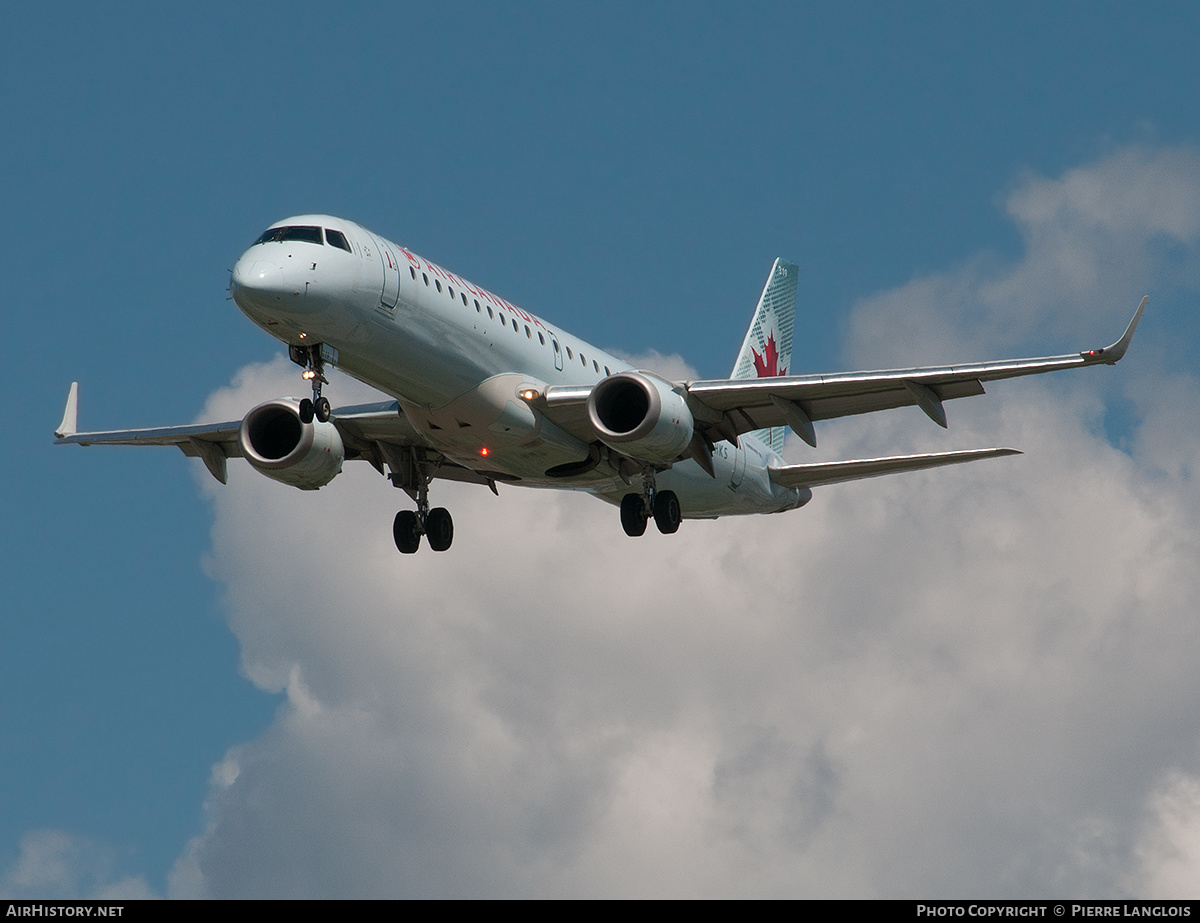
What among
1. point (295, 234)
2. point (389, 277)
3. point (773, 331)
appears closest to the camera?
point (295, 234)

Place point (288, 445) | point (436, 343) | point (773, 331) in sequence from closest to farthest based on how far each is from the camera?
point (436, 343) → point (288, 445) → point (773, 331)

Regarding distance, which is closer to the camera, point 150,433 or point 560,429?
point 560,429

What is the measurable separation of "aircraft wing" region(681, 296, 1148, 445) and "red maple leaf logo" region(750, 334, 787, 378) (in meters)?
13.1

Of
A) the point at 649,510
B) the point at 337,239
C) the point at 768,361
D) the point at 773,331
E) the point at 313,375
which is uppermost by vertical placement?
the point at 773,331

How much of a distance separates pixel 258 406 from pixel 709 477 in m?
11.2

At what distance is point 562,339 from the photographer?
122 ft

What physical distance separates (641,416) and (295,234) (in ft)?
26.3

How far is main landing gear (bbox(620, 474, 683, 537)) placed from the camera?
1479 inches

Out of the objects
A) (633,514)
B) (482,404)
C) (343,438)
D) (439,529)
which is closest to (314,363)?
(482,404)

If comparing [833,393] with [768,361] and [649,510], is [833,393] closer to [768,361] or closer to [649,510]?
[649,510]

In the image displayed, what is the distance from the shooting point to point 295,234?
31125mm
